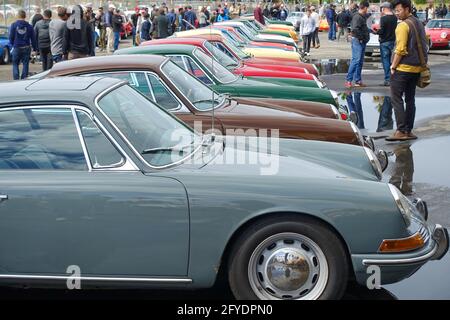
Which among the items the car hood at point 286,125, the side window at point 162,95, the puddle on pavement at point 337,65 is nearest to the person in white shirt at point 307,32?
the puddle on pavement at point 337,65

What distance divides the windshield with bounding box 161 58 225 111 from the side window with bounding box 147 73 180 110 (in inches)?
4.5

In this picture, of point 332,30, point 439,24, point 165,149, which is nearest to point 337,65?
point 439,24

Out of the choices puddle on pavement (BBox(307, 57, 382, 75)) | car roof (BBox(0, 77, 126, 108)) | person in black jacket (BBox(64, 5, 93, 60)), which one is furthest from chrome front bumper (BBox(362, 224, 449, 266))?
puddle on pavement (BBox(307, 57, 382, 75))

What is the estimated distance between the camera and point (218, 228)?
4.11 meters

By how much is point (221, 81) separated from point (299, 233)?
486 centimetres

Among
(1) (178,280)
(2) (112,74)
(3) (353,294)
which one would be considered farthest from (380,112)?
(1) (178,280)

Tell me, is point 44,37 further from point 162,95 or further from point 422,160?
point 422,160

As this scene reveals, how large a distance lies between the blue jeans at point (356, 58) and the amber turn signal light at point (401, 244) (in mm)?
11338

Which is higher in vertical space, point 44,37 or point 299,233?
point 44,37

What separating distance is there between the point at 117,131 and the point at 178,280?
3.26 ft

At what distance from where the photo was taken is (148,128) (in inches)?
189

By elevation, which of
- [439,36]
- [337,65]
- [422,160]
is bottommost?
[422,160]

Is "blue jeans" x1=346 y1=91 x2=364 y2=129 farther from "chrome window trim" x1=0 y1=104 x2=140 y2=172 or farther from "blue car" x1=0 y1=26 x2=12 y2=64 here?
"blue car" x1=0 y1=26 x2=12 y2=64

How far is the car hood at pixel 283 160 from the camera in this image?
442 cm
